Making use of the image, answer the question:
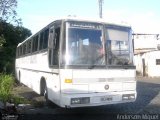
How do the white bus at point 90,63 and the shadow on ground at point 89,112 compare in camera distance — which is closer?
the white bus at point 90,63

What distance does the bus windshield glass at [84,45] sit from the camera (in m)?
10.1

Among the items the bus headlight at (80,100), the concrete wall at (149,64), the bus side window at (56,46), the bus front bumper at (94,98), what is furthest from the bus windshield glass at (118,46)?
the concrete wall at (149,64)

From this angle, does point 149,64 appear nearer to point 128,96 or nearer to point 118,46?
point 128,96

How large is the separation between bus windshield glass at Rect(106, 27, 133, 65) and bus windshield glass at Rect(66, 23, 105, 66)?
29 centimetres

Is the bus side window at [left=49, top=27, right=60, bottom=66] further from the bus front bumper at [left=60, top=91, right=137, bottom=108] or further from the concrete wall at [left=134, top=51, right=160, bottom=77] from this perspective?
the concrete wall at [left=134, top=51, right=160, bottom=77]

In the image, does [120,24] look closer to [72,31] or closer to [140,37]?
[72,31]

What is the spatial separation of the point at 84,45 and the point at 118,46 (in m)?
1.24

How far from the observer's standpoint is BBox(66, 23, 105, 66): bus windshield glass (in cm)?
1014

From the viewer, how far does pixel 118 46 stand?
10.8m

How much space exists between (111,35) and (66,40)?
1597mm

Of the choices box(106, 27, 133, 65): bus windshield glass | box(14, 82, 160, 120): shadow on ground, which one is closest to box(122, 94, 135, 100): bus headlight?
box(14, 82, 160, 120): shadow on ground

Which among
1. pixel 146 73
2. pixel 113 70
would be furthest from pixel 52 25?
pixel 146 73

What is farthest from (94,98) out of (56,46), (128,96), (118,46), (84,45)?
(56,46)

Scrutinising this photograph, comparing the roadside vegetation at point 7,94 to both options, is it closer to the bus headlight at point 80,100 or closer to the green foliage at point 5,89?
the green foliage at point 5,89
